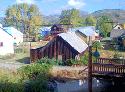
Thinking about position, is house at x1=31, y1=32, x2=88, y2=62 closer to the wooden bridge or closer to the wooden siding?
the wooden siding

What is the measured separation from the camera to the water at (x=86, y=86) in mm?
22772

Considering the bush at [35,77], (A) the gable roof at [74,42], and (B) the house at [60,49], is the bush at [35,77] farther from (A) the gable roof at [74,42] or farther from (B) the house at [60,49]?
(A) the gable roof at [74,42]

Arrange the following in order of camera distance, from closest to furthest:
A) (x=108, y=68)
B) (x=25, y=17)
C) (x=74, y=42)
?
(x=108, y=68) < (x=74, y=42) < (x=25, y=17)

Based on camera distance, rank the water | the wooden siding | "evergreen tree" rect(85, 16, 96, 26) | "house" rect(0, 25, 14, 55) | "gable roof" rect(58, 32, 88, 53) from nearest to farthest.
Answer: the water < "gable roof" rect(58, 32, 88, 53) < the wooden siding < "house" rect(0, 25, 14, 55) < "evergreen tree" rect(85, 16, 96, 26)

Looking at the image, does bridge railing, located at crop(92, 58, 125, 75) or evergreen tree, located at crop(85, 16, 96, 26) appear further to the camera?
evergreen tree, located at crop(85, 16, 96, 26)

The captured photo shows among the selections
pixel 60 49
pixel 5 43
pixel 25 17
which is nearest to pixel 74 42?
pixel 60 49

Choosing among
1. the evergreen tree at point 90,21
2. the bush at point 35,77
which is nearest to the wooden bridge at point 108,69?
the bush at point 35,77

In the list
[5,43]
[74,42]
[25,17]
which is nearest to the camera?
[74,42]

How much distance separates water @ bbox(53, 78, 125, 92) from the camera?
22.8 m

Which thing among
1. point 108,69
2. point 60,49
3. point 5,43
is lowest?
point 108,69

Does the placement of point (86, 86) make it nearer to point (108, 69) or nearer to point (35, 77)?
point (108, 69)

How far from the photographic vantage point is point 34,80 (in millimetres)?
21859

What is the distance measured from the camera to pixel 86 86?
2411 cm

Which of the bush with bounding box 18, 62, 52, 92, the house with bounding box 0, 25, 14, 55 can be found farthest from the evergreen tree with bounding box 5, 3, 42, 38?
the bush with bounding box 18, 62, 52, 92
